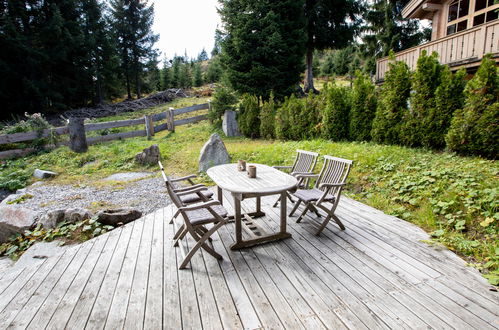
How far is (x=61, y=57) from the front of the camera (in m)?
17.3

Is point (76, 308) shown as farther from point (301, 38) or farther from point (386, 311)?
point (301, 38)

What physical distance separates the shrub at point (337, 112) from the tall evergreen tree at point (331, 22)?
11.1 meters

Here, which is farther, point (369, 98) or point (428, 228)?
point (369, 98)

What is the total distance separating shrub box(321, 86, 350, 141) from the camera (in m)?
7.37

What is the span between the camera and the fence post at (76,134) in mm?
8870

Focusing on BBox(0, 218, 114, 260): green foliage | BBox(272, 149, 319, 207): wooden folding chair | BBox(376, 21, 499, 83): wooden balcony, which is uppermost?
BBox(376, 21, 499, 83): wooden balcony

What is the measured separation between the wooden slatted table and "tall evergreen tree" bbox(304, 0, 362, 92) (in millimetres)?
15734

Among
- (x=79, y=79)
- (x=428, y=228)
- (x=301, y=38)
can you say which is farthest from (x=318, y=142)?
(x=79, y=79)

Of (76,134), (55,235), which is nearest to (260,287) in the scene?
(55,235)

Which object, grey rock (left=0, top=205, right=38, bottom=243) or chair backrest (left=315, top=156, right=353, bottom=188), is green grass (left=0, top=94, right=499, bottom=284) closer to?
chair backrest (left=315, top=156, right=353, bottom=188)

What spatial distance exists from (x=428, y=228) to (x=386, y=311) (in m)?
1.99

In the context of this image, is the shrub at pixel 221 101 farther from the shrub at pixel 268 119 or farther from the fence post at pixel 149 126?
the fence post at pixel 149 126

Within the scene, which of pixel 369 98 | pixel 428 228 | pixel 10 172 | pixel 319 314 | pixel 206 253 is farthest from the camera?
pixel 10 172

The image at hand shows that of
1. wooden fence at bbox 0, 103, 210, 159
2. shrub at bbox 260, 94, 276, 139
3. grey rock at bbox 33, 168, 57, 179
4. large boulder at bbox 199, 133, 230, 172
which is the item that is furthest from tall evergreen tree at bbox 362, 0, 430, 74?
grey rock at bbox 33, 168, 57, 179
